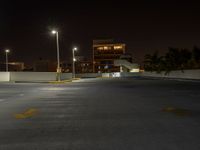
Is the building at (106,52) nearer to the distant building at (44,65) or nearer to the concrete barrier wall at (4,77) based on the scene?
the distant building at (44,65)

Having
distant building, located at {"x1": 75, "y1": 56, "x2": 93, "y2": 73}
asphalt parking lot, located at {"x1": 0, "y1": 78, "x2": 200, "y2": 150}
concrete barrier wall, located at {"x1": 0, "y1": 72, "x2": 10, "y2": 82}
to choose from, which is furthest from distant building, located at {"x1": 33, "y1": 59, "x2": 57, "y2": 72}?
asphalt parking lot, located at {"x1": 0, "y1": 78, "x2": 200, "y2": 150}

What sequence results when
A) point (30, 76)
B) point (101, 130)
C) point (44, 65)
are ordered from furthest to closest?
point (44, 65) → point (30, 76) → point (101, 130)

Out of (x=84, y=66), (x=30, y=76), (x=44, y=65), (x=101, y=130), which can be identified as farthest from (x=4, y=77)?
(x=84, y=66)

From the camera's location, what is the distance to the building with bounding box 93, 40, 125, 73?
599 feet

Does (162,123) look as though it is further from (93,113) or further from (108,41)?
(108,41)

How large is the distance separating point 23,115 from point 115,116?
3489 mm

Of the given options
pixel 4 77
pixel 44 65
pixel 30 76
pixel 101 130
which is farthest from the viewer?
pixel 44 65

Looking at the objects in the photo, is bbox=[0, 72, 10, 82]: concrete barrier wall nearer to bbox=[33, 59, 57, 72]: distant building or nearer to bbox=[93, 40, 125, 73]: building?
bbox=[33, 59, 57, 72]: distant building

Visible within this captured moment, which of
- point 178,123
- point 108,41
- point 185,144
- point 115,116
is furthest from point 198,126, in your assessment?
point 108,41

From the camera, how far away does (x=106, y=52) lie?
18812 centimetres

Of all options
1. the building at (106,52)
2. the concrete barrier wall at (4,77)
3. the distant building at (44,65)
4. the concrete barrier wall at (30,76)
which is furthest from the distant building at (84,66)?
the concrete barrier wall at (4,77)

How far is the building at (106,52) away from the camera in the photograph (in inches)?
7185

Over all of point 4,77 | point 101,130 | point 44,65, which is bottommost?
point 101,130

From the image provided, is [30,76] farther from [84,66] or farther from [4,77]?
[84,66]
